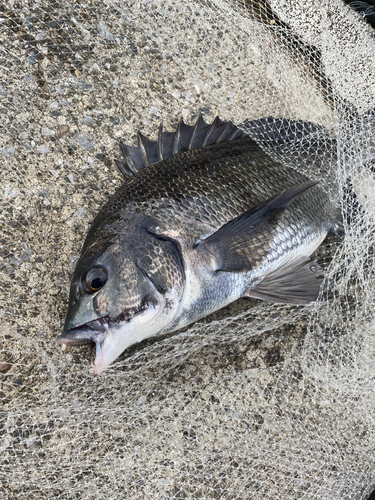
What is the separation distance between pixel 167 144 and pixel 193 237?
515 millimetres

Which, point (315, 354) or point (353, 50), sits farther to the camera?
point (353, 50)

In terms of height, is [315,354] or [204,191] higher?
[204,191]

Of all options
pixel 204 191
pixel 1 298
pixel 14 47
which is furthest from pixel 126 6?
pixel 1 298

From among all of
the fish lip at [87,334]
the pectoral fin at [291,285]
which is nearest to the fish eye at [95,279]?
the fish lip at [87,334]

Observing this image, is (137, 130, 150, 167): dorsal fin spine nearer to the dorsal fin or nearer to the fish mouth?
the dorsal fin

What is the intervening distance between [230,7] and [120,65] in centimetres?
80

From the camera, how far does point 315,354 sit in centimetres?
190

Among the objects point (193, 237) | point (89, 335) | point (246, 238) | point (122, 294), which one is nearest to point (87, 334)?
point (89, 335)

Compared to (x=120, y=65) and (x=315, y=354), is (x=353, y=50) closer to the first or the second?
(x=120, y=65)

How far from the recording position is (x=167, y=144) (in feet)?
5.81

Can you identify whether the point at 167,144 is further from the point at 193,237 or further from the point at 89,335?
the point at 89,335

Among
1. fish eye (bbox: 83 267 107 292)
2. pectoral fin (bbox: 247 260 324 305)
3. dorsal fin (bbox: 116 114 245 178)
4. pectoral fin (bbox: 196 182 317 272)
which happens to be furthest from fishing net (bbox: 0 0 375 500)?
fish eye (bbox: 83 267 107 292)

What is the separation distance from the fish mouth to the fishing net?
1.40 feet

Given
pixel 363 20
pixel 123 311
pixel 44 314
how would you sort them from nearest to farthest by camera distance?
pixel 123 311 → pixel 44 314 → pixel 363 20
